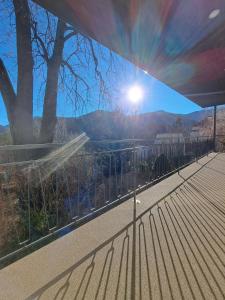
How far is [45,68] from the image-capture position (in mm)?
7129

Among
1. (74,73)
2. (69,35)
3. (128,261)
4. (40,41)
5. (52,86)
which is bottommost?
(128,261)

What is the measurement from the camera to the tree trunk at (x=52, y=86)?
281 inches

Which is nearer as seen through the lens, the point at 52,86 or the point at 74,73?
the point at 52,86

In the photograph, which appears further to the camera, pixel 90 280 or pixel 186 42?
pixel 186 42

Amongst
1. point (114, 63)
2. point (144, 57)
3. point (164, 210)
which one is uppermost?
point (114, 63)

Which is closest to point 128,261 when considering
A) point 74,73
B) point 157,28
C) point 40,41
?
point 157,28

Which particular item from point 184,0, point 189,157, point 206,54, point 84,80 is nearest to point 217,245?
point 184,0

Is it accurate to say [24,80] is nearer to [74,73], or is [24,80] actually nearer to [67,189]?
[74,73]

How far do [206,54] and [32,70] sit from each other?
13.6ft

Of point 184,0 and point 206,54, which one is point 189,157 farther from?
point 184,0

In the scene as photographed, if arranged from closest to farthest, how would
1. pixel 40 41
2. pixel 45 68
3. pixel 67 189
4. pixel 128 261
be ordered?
1. pixel 128 261
2. pixel 67 189
3. pixel 40 41
4. pixel 45 68

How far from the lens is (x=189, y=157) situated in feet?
24.0

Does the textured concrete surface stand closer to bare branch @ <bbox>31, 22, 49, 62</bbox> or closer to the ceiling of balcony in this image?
the ceiling of balcony

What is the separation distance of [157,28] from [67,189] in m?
2.23
